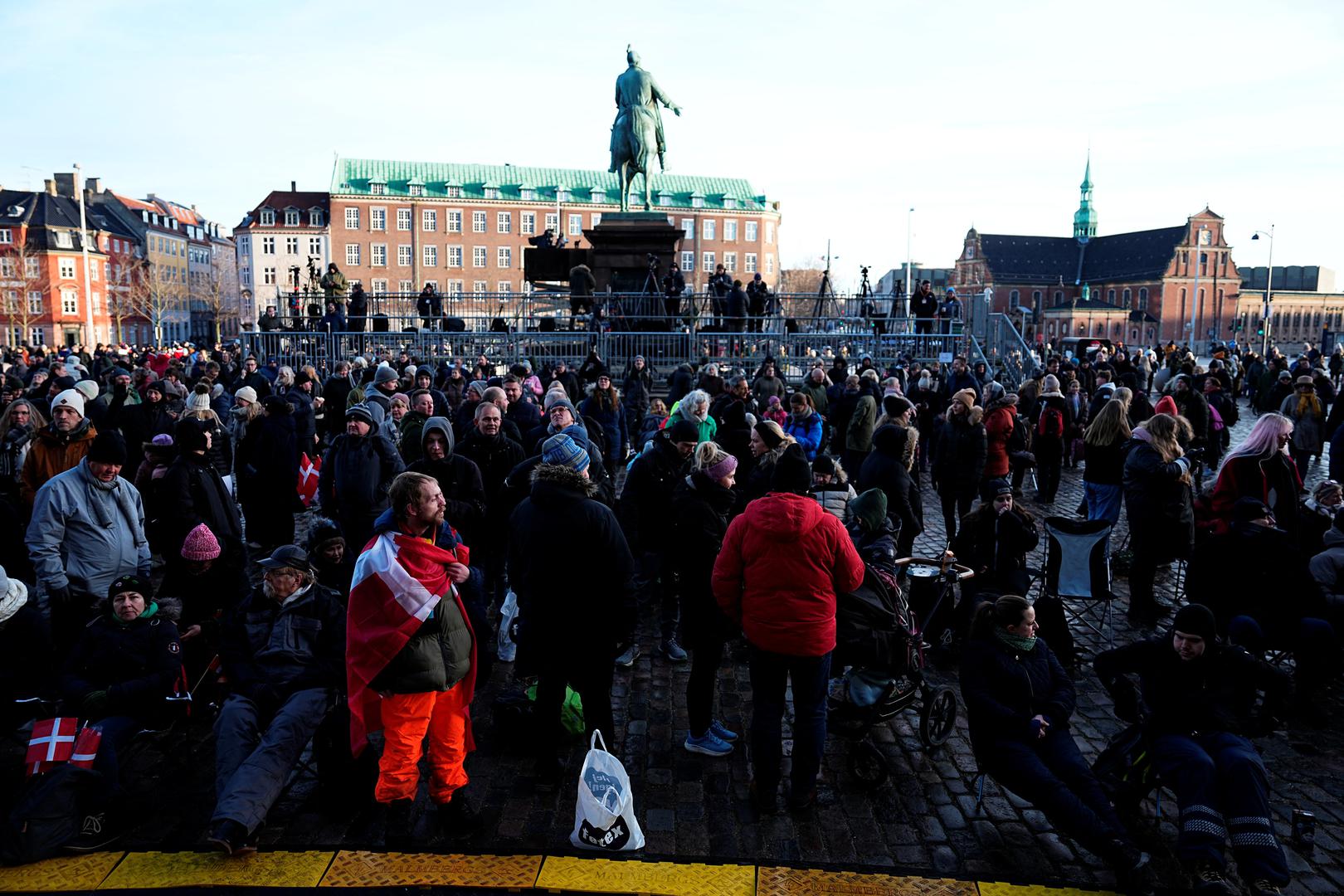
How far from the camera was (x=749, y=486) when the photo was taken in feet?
23.5

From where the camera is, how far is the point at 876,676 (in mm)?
5453

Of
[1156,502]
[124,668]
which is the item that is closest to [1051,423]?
[1156,502]

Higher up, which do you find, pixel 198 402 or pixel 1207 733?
pixel 198 402

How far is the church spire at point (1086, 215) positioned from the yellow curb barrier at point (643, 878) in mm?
123930

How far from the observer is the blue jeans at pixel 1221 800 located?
4137mm

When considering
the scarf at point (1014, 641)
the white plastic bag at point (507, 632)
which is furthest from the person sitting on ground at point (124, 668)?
the scarf at point (1014, 641)

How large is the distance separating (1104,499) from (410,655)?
8087 millimetres

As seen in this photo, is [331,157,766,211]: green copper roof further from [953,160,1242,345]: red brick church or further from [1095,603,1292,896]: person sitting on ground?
[1095,603,1292,896]: person sitting on ground

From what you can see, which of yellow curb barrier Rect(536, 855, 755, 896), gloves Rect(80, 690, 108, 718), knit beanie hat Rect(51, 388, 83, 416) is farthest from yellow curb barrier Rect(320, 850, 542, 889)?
knit beanie hat Rect(51, 388, 83, 416)

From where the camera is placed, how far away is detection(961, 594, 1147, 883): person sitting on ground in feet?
14.0

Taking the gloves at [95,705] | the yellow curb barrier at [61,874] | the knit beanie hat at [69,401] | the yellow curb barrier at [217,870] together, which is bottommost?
the yellow curb barrier at [61,874]

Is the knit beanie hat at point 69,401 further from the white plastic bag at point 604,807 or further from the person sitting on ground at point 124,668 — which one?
the white plastic bag at point 604,807

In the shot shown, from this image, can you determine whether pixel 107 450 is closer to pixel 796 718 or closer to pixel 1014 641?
pixel 796 718

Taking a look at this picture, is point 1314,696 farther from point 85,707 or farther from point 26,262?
point 26,262
